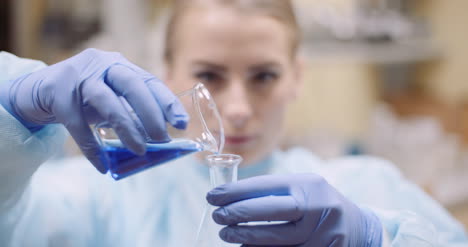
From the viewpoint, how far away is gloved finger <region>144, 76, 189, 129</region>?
70 cm

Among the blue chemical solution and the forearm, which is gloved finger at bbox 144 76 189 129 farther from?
the forearm

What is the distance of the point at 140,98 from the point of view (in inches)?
27.8

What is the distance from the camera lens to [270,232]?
707 millimetres

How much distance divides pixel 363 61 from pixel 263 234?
1.62 metres

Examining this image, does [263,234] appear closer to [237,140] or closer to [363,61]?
[237,140]

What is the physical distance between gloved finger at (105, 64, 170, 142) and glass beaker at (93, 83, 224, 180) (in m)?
0.01

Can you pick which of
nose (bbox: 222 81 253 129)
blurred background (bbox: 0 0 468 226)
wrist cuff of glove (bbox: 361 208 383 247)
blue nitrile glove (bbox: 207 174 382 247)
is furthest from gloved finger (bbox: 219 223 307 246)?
blurred background (bbox: 0 0 468 226)

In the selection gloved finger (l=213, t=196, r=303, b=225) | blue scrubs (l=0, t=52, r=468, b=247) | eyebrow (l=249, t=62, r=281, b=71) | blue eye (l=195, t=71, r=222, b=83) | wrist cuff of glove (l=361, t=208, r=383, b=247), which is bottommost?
blue scrubs (l=0, t=52, r=468, b=247)

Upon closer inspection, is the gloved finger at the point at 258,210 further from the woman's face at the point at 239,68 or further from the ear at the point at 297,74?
the ear at the point at 297,74

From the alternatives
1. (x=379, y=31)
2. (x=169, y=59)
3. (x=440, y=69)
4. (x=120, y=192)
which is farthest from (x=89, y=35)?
(x=440, y=69)

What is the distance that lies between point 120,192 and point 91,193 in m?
0.07

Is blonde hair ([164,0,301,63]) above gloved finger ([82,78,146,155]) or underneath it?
above

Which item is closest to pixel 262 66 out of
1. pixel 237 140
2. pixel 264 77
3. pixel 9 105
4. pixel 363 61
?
pixel 264 77

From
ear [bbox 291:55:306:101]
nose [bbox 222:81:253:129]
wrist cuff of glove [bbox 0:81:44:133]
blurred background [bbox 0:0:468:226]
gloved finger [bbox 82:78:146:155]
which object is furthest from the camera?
blurred background [bbox 0:0:468:226]
